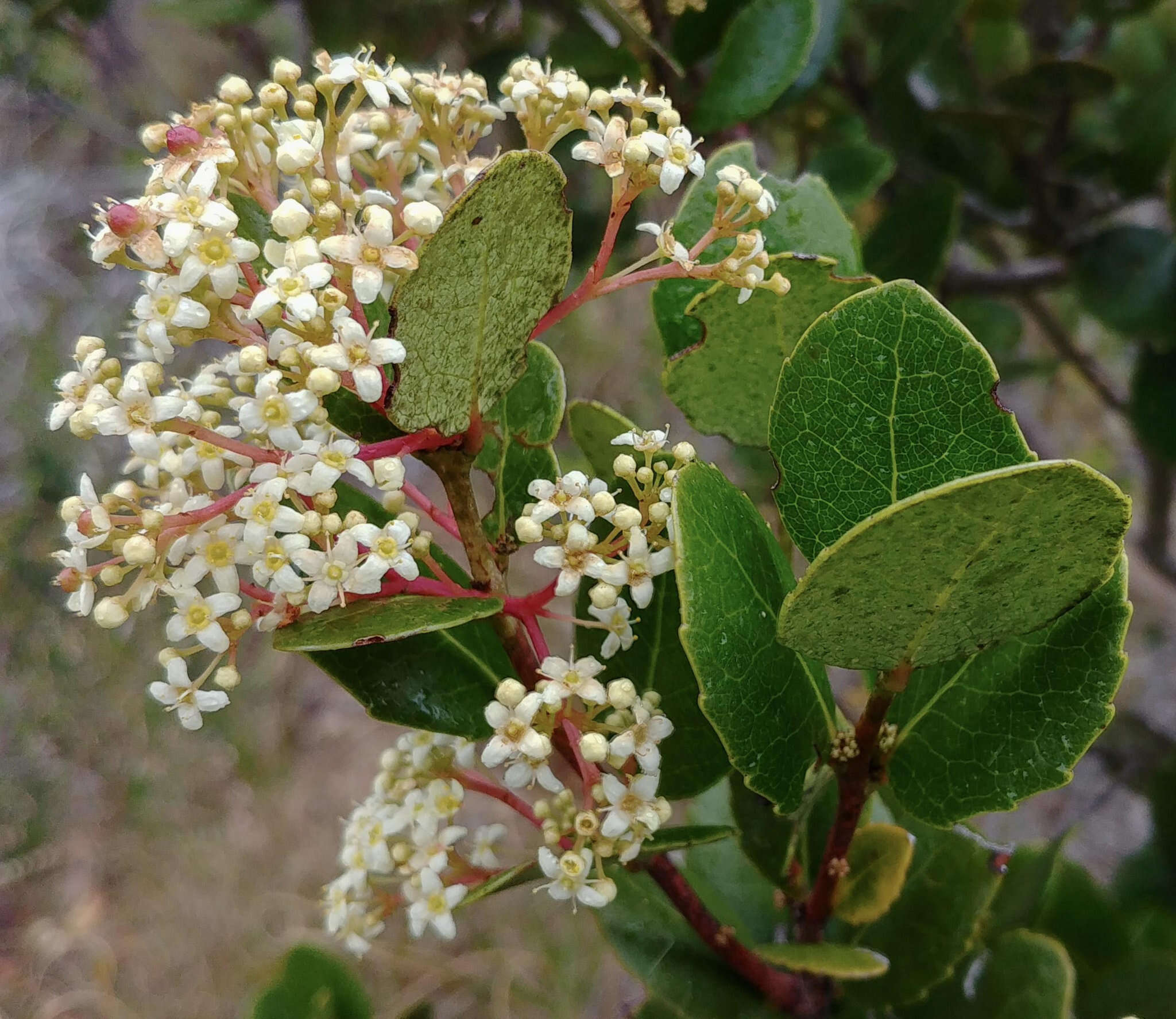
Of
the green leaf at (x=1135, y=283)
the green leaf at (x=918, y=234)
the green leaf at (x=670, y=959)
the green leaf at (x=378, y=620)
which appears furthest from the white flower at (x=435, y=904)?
the green leaf at (x=1135, y=283)

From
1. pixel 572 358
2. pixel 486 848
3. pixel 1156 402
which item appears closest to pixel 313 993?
pixel 486 848

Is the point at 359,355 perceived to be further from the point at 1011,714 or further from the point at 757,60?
the point at 757,60

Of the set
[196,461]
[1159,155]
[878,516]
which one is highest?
[1159,155]

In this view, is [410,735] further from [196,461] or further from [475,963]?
[475,963]

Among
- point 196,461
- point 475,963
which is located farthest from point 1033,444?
A: point 475,963

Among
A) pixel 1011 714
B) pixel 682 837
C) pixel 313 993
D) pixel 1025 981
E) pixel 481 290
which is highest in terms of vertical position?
pixel 481 290

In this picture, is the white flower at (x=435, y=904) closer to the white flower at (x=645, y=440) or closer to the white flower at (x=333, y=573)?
the white flower at (x=333, y=573)
